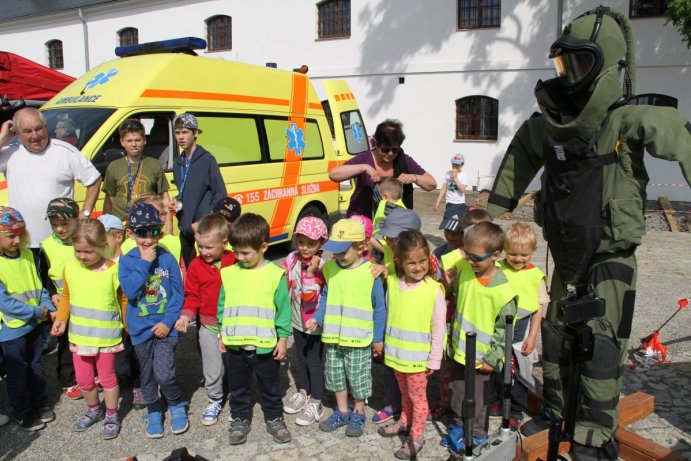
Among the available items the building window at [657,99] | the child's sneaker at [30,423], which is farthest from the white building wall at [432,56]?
the child's sneaker at [30,423]

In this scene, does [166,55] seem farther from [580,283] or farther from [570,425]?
[570,425]

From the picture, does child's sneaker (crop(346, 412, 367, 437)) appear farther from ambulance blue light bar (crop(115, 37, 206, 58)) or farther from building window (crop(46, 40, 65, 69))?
building window (crop(46, 40, 65, 69))

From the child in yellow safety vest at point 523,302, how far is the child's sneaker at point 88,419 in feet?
8.61

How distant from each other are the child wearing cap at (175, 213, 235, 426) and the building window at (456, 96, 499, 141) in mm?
13293

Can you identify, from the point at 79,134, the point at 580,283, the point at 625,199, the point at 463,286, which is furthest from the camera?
the point at 79,134

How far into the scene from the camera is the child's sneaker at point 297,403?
395 cm

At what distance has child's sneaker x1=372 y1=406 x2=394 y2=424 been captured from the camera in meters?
3.76

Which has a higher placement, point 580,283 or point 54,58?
point 54,58

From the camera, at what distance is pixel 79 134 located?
5.80 m

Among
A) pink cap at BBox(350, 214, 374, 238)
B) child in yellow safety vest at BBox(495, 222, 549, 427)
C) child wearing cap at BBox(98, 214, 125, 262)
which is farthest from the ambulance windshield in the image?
child in yellow safety vest at BBox(495, 222, 549, 427)

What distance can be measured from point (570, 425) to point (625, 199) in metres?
1.20

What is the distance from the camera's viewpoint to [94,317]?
11.9 feet

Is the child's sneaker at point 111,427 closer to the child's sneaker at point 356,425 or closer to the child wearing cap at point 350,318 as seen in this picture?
the child wearing cap at point 350,318

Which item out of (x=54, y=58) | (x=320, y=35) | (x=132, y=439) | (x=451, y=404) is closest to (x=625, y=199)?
(x=451, y=404)
